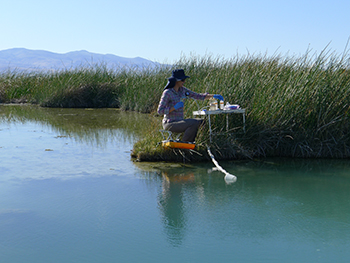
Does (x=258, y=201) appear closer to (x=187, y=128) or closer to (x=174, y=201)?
(x=174, y=201)

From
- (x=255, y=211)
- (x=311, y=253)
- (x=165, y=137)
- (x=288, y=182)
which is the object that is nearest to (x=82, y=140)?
(x=165, y=137)

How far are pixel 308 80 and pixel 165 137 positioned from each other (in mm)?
2239

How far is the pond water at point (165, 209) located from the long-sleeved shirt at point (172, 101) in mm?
663

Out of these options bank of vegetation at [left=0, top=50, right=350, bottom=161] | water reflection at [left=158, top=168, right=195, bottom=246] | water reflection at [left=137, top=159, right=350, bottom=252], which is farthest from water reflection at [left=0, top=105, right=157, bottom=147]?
water reflection at [left=137, top=159, right=350, bottom=252]

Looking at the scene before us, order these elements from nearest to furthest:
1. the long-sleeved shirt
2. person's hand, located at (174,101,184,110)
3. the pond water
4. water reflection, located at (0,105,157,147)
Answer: the pond water < person's hand, located at (174,101,184,110) < the long-sleeved shirt < water reflection, located at (0,105,157,147)

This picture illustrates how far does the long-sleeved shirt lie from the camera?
20.0 feet

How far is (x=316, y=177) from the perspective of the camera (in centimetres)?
550

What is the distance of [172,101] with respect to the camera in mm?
6156

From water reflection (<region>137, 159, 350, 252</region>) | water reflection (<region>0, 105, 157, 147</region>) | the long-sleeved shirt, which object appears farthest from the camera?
water reflection (<region>0, 105, 157, 147</region>)

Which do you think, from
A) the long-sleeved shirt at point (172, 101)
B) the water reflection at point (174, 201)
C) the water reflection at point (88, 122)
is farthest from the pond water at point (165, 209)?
the water reflection at point (88, 122)

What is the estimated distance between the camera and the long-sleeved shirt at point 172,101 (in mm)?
6091

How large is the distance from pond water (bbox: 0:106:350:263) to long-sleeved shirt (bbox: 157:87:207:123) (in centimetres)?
66

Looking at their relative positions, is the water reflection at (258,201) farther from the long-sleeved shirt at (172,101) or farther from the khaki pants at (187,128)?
the long-sleeved shirt at (172,101)

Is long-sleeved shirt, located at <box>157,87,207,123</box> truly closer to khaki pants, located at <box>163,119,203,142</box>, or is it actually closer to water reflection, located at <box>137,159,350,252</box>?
khaki pants, located at <box>163,119,203,142</box>
